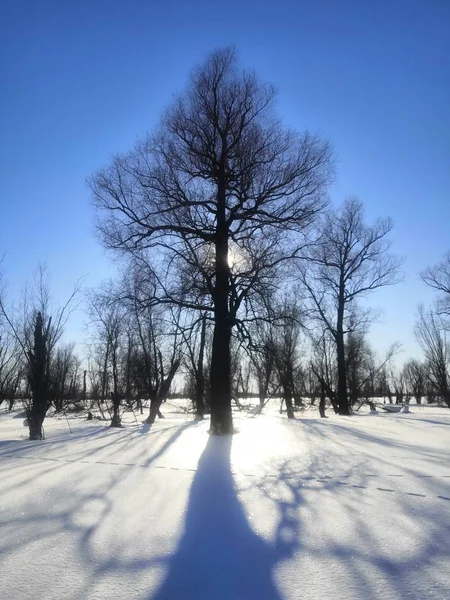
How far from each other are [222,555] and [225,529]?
1.65 ft

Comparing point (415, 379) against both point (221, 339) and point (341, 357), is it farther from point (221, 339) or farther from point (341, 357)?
point (221, 339)

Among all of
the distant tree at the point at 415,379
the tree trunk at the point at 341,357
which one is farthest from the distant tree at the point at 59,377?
the distant tree at the point at 415,379

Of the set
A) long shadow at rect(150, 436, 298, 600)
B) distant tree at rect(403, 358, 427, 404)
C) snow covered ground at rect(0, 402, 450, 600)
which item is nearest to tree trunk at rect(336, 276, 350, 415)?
snow covered ground at rect(0, 402, 450, 600)

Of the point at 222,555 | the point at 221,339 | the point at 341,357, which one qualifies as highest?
the point at 341,357

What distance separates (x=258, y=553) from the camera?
3037 millimetres

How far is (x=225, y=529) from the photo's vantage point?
352 centimetres

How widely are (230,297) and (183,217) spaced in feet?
8.00

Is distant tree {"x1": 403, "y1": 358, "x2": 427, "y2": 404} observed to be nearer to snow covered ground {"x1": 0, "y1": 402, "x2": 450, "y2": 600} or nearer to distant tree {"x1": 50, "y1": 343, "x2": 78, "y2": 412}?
distant tree {"x1": 50, "y1": 343, "x2": 78, "y2": 412}

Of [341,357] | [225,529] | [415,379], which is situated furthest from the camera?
[415,379]

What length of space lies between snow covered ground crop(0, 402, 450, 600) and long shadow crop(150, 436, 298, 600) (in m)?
0.01

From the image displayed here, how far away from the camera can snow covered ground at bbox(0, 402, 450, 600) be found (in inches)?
101

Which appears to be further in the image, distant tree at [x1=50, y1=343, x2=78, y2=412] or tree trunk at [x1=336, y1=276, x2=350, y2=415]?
tree trunk at [x1=336, y1=276, x2=350, y2=415]

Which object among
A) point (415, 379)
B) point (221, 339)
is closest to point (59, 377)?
point (221, 339)

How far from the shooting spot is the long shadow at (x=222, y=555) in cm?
252
